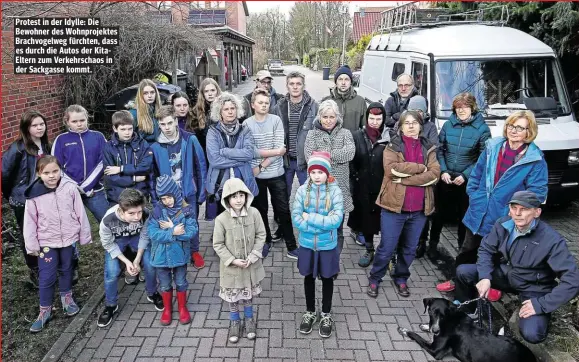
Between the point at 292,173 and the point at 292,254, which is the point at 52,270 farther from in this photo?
the point at 292,173

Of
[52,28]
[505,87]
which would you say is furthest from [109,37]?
[505,87]

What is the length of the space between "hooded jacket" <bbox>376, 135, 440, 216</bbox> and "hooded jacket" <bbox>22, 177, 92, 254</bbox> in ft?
9.76

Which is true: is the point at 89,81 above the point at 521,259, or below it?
above

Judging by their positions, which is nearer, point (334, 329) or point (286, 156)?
point (334, 329)

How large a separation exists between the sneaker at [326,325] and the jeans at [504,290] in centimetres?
128

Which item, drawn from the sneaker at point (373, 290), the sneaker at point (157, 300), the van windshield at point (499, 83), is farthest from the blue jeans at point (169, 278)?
the van windshield at point (499, 83)

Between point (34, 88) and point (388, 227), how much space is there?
22.3 ft

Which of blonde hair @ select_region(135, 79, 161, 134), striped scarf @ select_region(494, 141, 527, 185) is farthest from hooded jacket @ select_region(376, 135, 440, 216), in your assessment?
blonde hair @ select_region(135, 79, 161, 134)

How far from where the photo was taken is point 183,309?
428 centimetres

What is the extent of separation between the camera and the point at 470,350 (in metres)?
3.49

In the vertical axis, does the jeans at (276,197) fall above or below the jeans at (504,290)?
above

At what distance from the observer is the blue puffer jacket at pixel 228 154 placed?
4824 millimetres

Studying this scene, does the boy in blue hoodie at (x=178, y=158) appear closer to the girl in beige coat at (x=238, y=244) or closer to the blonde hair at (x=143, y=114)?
the blonde hair at (x=143, y=114)

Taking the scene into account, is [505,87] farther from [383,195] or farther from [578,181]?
[383,195]
